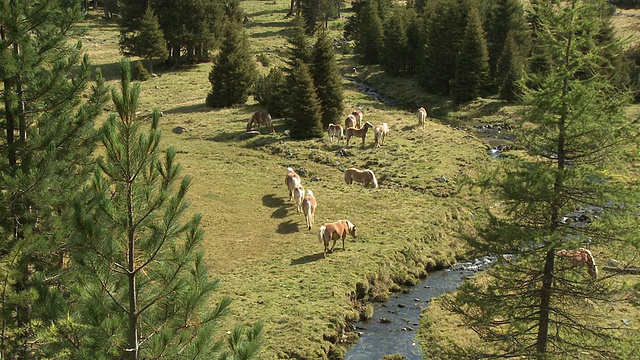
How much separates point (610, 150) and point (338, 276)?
11.6m

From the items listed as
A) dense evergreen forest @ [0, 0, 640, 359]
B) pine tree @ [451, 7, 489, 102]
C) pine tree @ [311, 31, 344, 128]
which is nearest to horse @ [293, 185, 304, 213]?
dense evergreen forest @ [0, 0, 640, 359]

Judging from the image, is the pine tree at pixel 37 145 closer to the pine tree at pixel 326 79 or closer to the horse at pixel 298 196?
the horse at pixel 298 196

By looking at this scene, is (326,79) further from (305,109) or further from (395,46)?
(395,46)

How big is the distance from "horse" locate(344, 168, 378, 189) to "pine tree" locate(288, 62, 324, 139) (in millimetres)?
8033

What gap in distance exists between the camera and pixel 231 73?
43.2 meters

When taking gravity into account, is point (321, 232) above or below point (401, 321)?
above

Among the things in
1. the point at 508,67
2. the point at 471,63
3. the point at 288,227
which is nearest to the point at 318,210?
the point at 288,227

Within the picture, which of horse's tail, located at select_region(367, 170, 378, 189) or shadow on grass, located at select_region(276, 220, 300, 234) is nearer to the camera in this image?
shadow on grass, located at select_region(276, 220, 300, 234)

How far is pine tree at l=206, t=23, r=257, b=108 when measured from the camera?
4303cm

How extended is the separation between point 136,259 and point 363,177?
21237mm

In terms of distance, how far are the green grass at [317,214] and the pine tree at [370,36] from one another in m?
23.9

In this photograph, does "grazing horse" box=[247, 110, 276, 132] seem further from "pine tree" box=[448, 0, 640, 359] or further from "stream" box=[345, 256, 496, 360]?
"pine tree" box=[448, 0, 640, 359]

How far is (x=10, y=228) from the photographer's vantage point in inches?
449

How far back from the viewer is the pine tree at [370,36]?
66.2 meters
